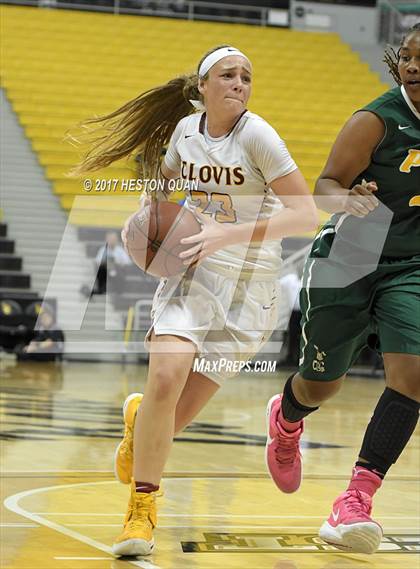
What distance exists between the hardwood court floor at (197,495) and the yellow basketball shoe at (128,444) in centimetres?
21

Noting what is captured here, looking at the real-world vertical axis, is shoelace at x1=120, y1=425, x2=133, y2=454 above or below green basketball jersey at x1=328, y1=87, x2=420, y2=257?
below

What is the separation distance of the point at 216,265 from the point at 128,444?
2.77ft

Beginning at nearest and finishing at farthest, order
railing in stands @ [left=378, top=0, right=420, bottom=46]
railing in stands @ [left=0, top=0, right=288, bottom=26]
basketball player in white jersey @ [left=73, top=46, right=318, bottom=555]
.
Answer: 1. basketball player in white jersey @ [left=73, top=46, right=318, bottom=555]
2. railing in stands @ [left=378, top=0, right=420, bottom=46]
3. railing in stands @ [left=0, top=0, right=288, bottom=26]

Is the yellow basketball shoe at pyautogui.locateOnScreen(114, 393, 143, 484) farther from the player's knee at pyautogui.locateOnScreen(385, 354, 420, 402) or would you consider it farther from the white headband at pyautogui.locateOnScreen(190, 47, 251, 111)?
the white headband at pyautogui.locateOnScreen(190, 47, 251, 111)

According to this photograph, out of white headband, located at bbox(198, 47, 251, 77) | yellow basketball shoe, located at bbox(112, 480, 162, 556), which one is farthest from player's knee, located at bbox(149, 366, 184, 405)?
white headband, located at bbox(198, 47, 251, 77)

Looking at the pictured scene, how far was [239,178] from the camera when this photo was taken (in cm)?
393

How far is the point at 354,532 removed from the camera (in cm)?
360

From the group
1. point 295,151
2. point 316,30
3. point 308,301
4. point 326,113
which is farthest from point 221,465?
point 316,30

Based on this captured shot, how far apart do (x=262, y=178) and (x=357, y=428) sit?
4694 mm

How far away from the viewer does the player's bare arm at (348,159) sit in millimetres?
3740

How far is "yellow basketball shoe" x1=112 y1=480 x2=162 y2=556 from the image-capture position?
379cm

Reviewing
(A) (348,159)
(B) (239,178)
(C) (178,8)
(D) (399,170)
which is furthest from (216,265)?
(C) (178,8)

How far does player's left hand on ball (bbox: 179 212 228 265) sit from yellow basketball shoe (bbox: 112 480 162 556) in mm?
808

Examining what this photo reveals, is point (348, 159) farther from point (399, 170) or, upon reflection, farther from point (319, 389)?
point (319, 389)
